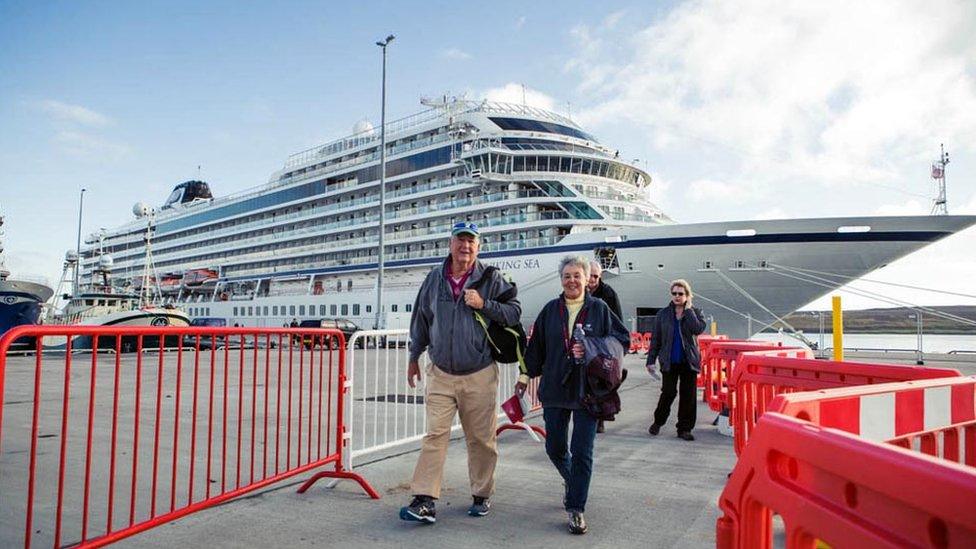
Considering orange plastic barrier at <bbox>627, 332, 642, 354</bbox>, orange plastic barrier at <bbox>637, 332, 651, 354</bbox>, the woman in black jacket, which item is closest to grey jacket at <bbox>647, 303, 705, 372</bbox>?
the woman in black jacket

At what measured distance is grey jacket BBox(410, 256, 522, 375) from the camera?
3480mm

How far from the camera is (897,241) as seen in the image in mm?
18156

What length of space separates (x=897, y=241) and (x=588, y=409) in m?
19.4

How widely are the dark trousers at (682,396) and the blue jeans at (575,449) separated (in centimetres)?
262

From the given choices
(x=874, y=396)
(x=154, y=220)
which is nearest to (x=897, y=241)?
(x=874, y=396)

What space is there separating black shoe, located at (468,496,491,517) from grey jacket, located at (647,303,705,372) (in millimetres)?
2937

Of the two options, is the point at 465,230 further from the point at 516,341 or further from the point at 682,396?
the point at 682,396

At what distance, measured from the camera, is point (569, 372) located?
10.9ft

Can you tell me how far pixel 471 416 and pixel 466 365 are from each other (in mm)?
325

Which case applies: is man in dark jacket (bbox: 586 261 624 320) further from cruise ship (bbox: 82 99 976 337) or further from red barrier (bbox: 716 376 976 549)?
cruise ship (bbox: 82 99 976 337)

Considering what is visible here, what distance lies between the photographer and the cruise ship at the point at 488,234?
1920 centimetres

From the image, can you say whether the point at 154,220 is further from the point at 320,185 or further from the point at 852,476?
the point at 852,476

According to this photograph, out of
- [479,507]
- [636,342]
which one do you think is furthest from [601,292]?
[636,342]

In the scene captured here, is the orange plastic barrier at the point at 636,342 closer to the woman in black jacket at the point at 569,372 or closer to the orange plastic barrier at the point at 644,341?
the orange plastic barrier at the point at 644,341
